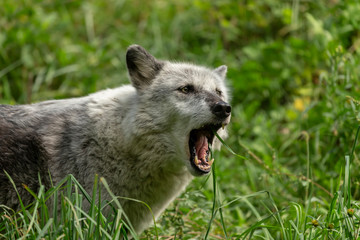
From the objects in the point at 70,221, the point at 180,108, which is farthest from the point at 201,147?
the point at 70,221

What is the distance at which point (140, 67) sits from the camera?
3.97 m

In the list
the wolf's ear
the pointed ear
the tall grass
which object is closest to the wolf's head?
the wolf's ear

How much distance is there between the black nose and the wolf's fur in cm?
3

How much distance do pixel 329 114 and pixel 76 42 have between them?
15.3 ft

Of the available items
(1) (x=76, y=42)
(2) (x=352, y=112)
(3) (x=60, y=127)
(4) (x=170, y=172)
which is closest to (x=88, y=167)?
(3) (x=60, y=127)

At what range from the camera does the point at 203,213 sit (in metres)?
4.33

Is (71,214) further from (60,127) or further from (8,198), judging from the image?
(60,127)

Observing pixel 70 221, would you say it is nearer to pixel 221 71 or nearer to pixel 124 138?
pixel 124 138

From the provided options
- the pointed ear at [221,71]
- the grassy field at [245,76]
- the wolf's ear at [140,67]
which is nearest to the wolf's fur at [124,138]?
the wolf's ear at [140,67]

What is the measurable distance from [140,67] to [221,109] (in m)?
0.86

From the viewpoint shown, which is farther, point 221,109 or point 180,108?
point 180,108

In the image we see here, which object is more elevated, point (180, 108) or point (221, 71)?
point (221, 71)

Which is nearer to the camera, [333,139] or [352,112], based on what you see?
[352,112]

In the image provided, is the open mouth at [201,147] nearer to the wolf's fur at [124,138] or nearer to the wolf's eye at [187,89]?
the wolf's fur at [124,138]
